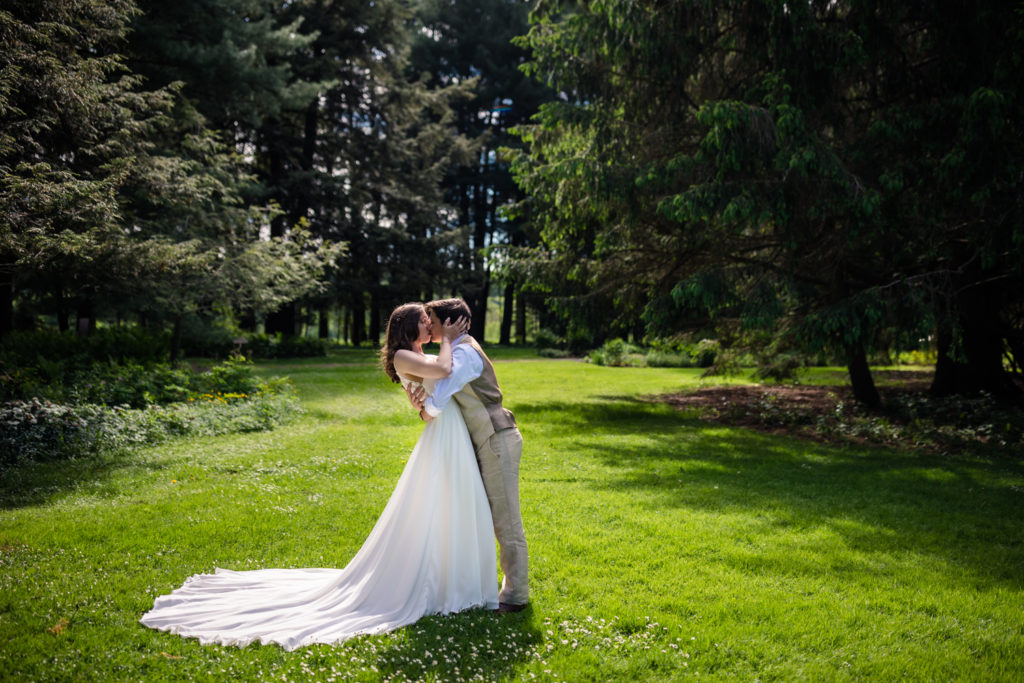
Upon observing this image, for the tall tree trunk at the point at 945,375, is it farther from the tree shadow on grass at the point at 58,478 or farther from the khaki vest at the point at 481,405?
the tree shadow on grass at the point at 58,478

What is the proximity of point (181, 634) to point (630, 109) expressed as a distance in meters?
10.6

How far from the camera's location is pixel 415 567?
412cm

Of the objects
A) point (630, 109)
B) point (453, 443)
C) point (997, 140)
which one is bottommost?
point (453, 443)

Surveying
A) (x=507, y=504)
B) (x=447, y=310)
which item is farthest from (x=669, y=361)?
(x=447, y=310)

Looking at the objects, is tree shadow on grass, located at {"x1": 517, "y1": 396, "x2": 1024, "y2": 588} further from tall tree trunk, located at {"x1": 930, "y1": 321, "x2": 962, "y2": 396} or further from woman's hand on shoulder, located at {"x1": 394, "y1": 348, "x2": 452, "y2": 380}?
tall tree trunk, located at {"x1": 930, "y1": 321, "x2": 962, "y2": 396}

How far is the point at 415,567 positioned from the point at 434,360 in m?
1.30

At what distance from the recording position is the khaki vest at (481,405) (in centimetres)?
421

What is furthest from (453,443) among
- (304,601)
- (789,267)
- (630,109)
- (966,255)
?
(966,255)

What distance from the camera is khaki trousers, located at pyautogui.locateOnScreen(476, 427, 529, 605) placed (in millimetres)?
4152

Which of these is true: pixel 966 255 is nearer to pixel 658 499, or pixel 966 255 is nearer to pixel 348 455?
pixel 658 499

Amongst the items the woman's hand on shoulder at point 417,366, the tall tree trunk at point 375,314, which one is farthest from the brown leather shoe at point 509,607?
the tall tree trunk at point 375,314

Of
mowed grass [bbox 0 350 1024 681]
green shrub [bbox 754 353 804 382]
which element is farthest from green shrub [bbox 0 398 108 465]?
green shrub [bbox 754 353 804 382]

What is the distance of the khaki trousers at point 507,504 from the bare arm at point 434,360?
57 centimetres

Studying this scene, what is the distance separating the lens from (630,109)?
11680 millimetres
